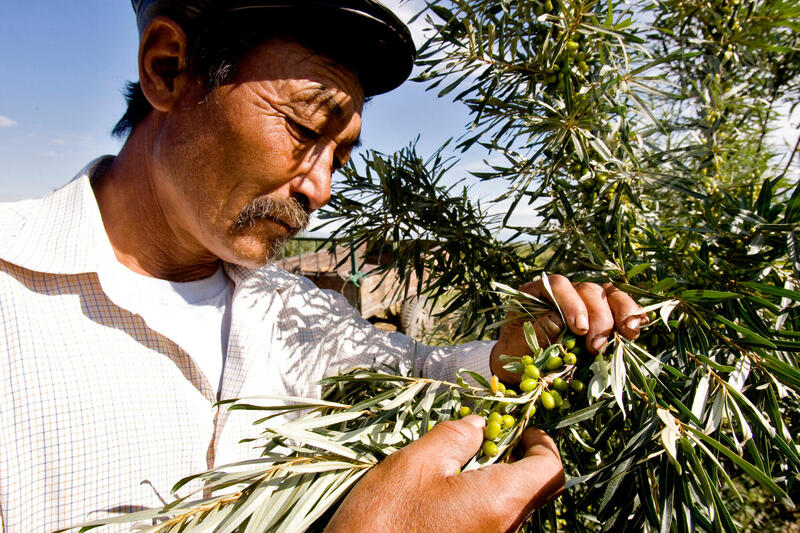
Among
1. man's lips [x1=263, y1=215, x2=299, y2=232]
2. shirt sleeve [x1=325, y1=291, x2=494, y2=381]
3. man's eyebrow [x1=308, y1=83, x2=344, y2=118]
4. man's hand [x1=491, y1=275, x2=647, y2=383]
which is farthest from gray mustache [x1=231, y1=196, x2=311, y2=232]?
man's hand [x1=491, y1=275, x2=647, y2=383]

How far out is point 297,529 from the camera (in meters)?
0.65

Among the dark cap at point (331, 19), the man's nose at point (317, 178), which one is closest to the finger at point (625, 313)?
the man's nose at point (317, 178)

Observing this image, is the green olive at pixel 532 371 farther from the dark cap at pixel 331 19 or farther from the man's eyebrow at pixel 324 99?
the dark cap at pixel 331 19

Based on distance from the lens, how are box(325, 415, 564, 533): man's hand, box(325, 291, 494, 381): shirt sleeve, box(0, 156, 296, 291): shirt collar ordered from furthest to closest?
box(325, 291, 494, 381): shirt sleeve
box(0, 156, 296, 291): shirt collar
box(325, 415, 564, 533): man's hand

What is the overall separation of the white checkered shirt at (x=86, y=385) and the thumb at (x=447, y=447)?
284mm

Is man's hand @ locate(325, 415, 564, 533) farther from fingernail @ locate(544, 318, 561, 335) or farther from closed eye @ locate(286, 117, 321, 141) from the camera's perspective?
closed eye @ locate(286, 117, 321, 141)

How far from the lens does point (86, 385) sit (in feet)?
3.56

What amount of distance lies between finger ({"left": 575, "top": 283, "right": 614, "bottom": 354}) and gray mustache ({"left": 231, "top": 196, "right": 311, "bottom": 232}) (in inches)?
35.6

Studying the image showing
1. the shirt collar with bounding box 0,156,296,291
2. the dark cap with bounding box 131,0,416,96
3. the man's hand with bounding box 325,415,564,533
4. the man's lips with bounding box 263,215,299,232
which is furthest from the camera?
the man's lips with bounding box 263,215,299,232

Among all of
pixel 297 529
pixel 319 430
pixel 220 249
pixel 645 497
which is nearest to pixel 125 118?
pixel 220 249

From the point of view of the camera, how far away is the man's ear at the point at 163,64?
4.25 feet

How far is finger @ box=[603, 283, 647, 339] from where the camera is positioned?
2.87 ft

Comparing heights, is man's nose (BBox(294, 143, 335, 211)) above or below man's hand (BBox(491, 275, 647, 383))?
above

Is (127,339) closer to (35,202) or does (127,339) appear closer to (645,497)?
(35,202)
